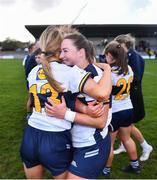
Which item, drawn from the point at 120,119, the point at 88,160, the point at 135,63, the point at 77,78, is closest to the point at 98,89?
the point at 77,78

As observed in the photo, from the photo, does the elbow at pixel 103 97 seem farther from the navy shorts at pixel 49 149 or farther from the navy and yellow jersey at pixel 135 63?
the navy and yellow jersey at pixel 135 63

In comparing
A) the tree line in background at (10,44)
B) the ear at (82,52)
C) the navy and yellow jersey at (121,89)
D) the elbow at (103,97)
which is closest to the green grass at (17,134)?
the navy and yellow jersey at (121,89)

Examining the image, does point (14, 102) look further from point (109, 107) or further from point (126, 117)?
point (109, 107)

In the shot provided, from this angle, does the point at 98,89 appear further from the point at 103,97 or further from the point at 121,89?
the point at 121,89

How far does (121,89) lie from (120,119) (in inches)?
16.3

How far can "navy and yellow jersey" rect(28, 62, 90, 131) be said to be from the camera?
8.90 feet

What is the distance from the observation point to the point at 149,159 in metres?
5.59

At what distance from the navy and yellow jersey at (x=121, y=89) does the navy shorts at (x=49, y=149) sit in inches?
65.6

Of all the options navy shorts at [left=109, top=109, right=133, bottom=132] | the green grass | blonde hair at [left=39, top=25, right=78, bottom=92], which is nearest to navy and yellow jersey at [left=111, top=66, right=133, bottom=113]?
navy shorts at [left=109, top=109, right=133, bottom=132]

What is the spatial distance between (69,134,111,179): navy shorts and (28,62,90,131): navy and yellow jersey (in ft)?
0.80

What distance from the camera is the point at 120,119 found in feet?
14.9

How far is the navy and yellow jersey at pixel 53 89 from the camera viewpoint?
2.71 m

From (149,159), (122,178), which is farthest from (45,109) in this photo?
(149,159)

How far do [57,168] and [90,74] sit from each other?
808 millimetres
